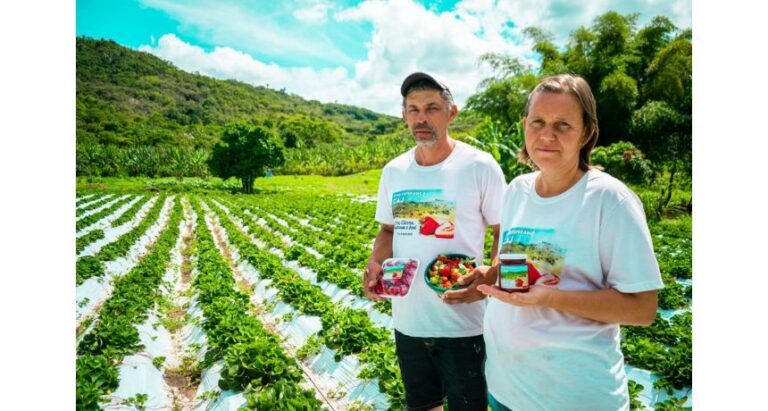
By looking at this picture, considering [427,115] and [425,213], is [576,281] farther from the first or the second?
[427,115]

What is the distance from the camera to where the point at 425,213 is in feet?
6.20

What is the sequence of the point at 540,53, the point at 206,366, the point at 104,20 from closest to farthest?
1. the point at 206,366
2. the point at 104,20
3. the point at 540,53

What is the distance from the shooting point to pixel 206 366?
13.4 ft

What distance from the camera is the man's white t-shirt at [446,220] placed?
183 cm

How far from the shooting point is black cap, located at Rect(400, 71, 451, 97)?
6.06ft

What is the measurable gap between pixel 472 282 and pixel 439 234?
29cm

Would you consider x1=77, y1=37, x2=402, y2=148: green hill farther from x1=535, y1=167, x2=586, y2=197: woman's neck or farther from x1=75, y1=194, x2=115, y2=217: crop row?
x1=535, y1=167, x2=586, y2=197: woman's neck

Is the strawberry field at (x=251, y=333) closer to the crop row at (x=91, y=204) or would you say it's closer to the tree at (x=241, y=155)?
the crop row at (x=91, y=204)

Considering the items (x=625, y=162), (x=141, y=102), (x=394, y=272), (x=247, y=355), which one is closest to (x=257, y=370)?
(x=247, y=355)

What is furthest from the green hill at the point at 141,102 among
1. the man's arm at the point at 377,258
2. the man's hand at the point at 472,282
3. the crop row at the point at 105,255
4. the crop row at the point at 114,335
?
the man's hand at the point at 472,282

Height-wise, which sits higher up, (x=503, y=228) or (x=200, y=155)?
(x=200, y=155)

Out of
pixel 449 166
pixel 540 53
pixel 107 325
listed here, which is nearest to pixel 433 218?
pixel 449 166
